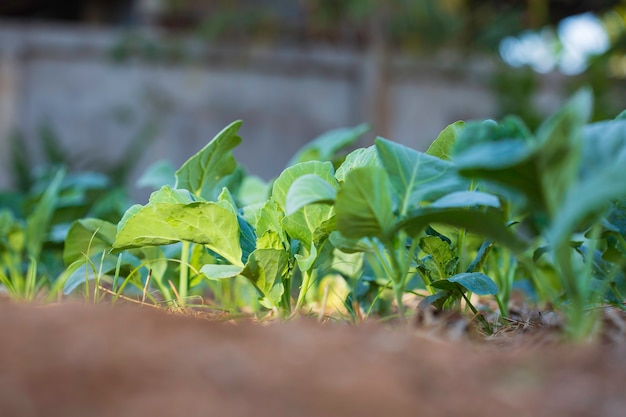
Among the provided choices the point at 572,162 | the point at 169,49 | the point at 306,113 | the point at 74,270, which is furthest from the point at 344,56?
the point at 572,162

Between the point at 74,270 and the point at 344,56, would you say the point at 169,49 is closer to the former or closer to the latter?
the point at 344,56

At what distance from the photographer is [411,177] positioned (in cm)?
76

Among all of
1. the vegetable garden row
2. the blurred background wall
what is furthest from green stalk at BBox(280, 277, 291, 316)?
the blurred background wall

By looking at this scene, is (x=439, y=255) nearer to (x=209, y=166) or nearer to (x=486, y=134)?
(x=486, y=134)

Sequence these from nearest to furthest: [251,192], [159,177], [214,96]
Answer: [159,177] → [251,192] → [214,96]

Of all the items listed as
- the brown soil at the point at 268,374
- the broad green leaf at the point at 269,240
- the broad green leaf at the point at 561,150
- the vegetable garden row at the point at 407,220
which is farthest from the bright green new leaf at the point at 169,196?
the broad green leaf at the point at 561,150

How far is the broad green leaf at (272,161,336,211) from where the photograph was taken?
2.81 ft

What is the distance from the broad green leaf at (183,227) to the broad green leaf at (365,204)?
182 millimetres

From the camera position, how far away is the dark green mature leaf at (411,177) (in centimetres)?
76

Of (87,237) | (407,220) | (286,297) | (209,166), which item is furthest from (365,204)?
(87,237)

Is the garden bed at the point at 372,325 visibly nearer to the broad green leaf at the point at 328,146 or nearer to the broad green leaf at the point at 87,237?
the broad green leaf at the point at 87,237

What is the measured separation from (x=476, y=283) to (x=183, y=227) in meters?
0.36

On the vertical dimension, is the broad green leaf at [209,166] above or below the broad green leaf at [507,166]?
below

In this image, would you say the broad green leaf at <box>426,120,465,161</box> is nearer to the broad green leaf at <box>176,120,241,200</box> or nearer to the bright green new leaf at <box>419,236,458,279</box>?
the bright green new leaf at <box>419,236,458,279</box>
